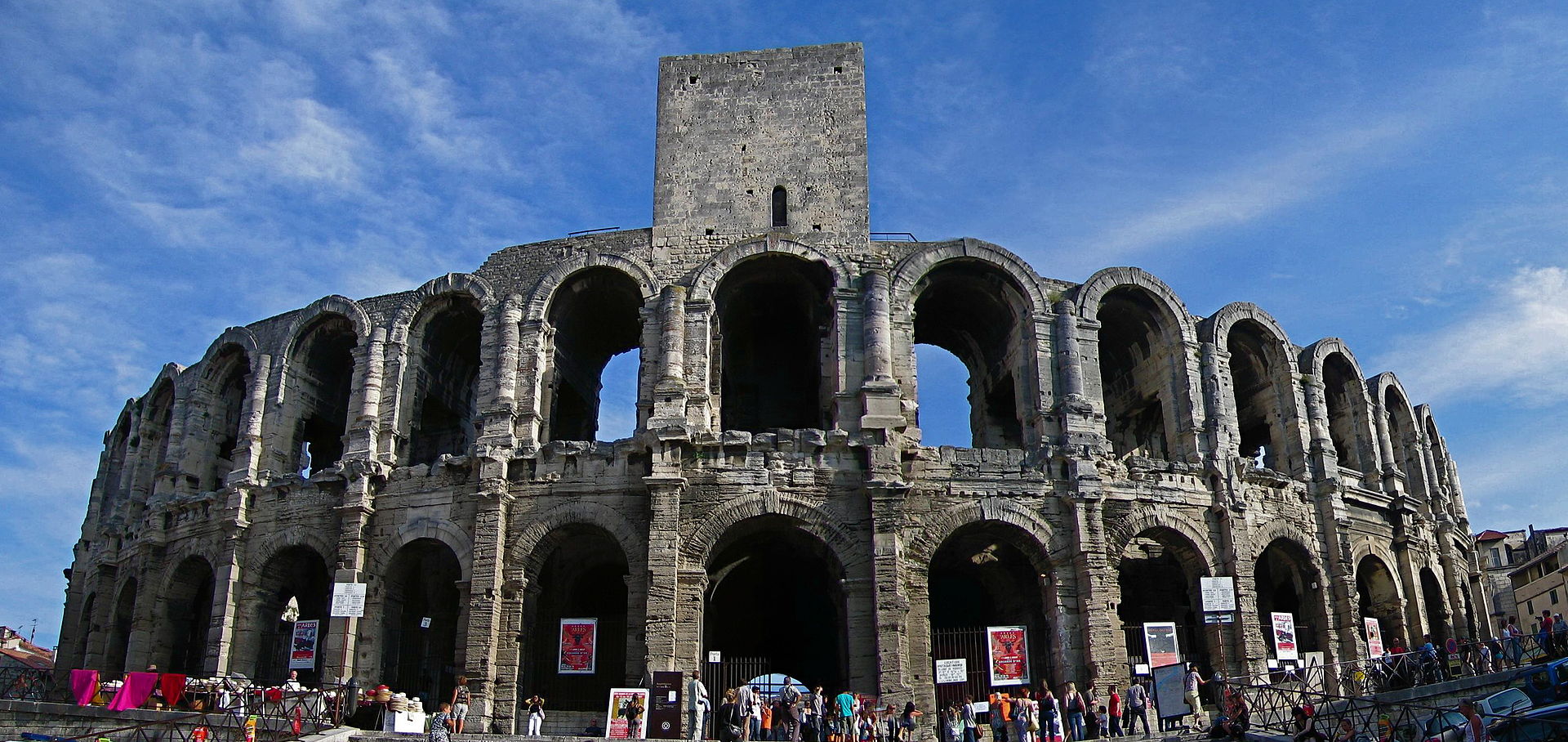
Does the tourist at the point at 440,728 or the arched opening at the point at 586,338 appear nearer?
the tourist at the point at 440,728

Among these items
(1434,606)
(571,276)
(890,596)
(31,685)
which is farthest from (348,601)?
(1434,606)

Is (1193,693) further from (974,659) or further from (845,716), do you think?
(845,716)

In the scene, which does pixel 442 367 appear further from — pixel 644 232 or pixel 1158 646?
pixel 1158 646

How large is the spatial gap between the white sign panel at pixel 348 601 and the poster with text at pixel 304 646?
2.80 ft

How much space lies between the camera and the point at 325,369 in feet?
98.0

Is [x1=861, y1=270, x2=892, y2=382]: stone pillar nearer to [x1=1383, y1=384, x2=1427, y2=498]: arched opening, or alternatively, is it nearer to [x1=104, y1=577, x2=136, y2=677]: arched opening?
[x1=1383, y1=384, x2=1427, y2=498]: arched opening

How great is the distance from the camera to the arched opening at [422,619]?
986 inches

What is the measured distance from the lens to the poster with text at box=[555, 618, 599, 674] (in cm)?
2284

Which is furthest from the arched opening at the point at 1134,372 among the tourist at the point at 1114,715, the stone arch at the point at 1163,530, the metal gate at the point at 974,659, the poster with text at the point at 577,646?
the poster with text at the point at 577,646

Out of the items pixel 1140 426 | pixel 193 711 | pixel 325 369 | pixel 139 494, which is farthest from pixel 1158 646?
pixel 139 494

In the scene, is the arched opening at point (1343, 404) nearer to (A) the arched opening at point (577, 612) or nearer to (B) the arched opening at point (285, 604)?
(A) the arched opening at point (577, 612)

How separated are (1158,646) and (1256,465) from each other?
5.55 meters

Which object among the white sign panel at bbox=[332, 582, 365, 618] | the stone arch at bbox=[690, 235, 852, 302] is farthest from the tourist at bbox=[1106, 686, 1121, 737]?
the white sign panel at bbox=[332, 582, 365, 618]

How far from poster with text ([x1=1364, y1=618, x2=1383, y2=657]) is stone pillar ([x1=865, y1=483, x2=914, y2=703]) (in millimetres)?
10214
